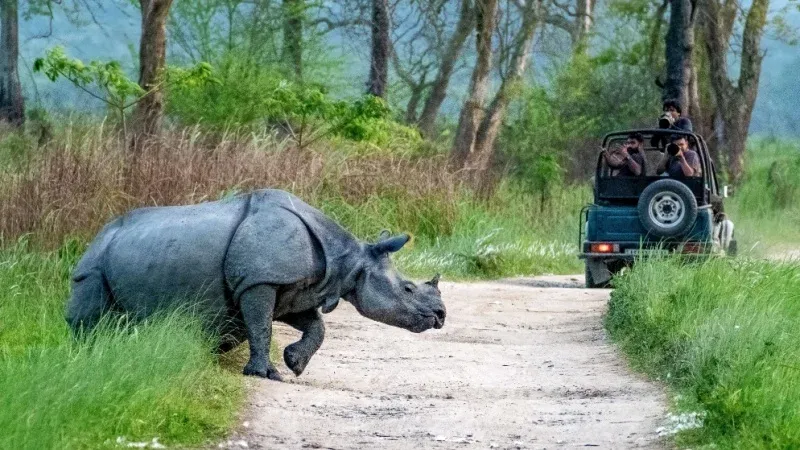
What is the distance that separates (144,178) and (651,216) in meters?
5.45

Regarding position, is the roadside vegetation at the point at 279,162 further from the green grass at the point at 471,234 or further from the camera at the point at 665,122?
the camera at the point at 665,122

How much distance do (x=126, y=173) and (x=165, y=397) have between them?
23.7 ft

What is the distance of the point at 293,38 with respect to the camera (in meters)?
36.6

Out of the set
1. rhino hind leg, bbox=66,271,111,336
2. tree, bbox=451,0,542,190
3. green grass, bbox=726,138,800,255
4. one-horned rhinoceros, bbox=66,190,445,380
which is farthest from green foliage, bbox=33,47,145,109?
tree, bbox=451,0,542,190

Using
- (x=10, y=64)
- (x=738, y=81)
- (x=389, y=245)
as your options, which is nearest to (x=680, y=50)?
(x=738, y=81)

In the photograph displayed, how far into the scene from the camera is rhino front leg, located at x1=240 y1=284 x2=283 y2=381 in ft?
32.1

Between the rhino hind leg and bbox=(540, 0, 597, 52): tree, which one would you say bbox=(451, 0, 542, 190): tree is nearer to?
bbox=(540, 0, 597, 52): tree

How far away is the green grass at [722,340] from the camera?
298 inches

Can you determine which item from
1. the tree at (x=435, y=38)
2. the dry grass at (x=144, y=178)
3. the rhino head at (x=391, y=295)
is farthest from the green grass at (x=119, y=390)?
the tree at (x=435, y=38)

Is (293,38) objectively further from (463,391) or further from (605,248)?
(463,391)

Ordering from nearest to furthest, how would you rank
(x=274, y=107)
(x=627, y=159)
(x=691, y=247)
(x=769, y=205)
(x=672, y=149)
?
(x=691, y=247)
(x=672, y=149)
(x=627, y=159)
(x=274, y=107)
(x=769, y=205)

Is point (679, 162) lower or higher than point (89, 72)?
lower

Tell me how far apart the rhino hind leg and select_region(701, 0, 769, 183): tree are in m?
25.3

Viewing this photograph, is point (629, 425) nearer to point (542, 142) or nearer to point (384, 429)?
point (384, 429)
